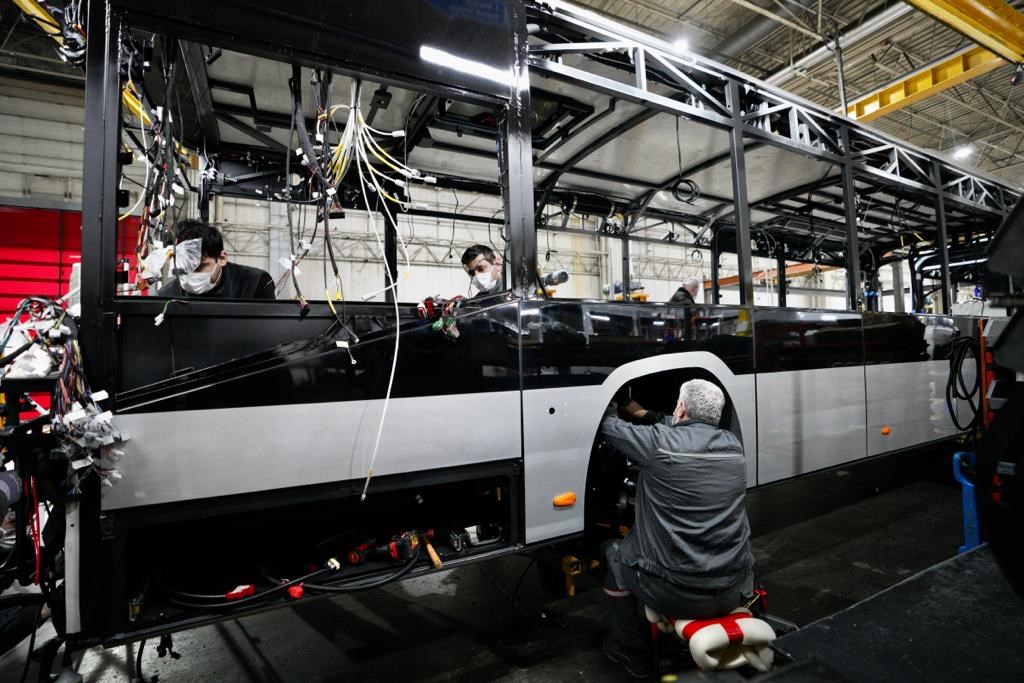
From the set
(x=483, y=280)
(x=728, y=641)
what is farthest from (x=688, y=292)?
(x=728, y=641)

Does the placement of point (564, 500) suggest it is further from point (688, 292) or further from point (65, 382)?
point (688, 292)

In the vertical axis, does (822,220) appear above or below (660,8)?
below

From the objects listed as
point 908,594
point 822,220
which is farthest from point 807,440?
point 822,220

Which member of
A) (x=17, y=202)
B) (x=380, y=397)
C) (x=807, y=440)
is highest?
(x=17, y=202)

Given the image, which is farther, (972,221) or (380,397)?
(972,221)

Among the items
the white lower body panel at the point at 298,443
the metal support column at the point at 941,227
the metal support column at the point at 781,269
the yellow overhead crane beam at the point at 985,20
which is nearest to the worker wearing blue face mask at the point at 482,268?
the white lower body panel at the point at 298,443

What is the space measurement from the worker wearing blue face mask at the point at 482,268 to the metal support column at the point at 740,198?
A: 159 centimetres

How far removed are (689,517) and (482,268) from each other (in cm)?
182

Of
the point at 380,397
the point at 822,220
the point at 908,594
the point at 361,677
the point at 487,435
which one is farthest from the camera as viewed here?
the point at 822,220

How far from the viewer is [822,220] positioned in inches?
250

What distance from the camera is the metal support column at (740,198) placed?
9.88 ft

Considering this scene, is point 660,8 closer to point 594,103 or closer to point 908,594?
point 594,103

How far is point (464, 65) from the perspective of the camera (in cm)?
204

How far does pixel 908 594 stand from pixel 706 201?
4.68 meters
